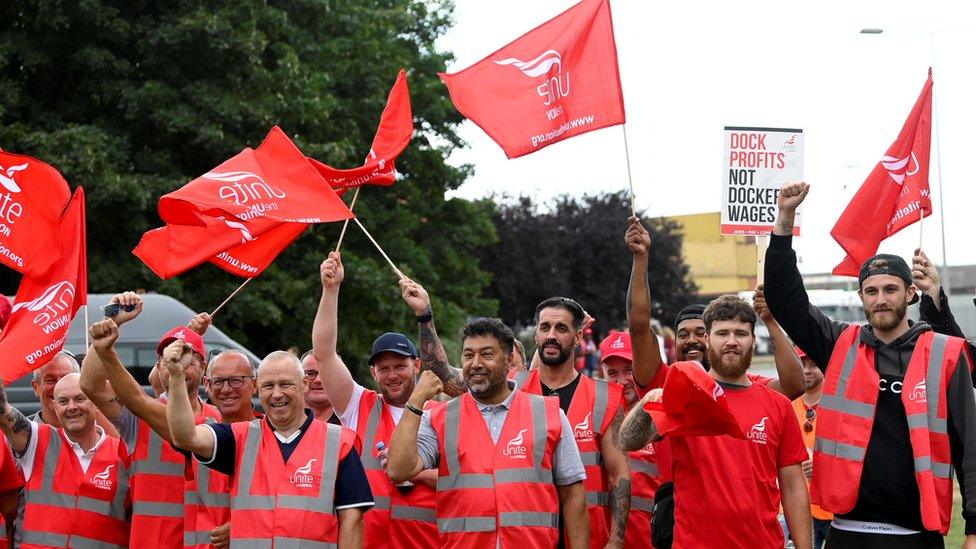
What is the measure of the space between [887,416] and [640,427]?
1274mm

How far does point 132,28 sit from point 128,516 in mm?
18559

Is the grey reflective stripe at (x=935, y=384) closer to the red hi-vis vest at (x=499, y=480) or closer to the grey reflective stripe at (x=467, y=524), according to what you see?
the red hi-vis vest at (x=499, y=480)

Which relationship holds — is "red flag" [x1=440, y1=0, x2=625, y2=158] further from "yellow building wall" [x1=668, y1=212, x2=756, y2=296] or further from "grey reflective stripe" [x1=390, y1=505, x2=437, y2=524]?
"yellow building wall" [x1=668, y1=212, x2=756, y2=296]

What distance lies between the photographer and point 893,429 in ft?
20.5

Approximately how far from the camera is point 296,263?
2661cm

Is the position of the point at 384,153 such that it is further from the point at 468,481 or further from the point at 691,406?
the point at 691,406

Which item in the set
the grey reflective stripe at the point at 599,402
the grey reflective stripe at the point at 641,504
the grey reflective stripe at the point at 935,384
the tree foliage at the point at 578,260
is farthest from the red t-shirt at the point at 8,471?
the tree foliage at the point at 578,260

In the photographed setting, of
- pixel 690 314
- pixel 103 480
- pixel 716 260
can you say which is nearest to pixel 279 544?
pixel 103 480

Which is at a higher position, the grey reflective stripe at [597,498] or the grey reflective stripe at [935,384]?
the grey reflective stripe at [935,384]

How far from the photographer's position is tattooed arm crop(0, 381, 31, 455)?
7.01 m

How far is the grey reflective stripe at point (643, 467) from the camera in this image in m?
7.61

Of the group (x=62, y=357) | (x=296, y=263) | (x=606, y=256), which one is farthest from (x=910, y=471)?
(x=606, y=256)

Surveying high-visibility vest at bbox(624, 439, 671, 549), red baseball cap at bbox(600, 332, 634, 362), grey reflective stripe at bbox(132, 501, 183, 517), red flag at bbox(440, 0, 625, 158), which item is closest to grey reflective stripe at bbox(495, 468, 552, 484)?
high-visibility vest at bbox(624, 439, 671, 549)

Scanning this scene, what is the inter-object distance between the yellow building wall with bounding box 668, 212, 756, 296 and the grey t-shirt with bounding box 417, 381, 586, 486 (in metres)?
91.7
